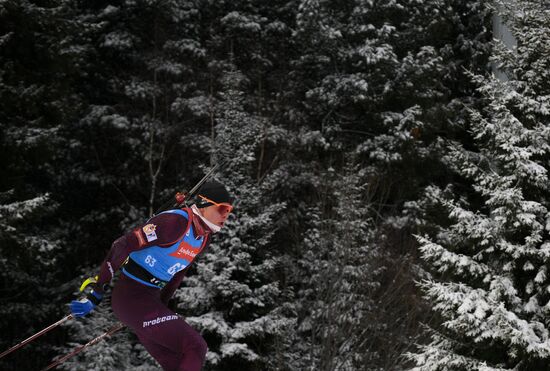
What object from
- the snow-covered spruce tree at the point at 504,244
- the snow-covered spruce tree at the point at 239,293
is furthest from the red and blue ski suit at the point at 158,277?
the snow-covered spruce tree at the point at 239,293

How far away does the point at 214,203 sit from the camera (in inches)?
190

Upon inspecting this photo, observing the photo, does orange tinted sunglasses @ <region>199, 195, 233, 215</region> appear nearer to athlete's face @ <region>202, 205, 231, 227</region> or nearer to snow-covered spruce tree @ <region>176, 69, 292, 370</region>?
athlete's face @ <region>202, 205, 231, 227</region>

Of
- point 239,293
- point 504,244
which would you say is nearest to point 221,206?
point 504,244

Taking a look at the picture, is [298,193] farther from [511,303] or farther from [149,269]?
[149,269]

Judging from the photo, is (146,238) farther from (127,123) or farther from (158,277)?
(127,123)

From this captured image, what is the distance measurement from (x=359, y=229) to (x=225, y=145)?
10.1 ft

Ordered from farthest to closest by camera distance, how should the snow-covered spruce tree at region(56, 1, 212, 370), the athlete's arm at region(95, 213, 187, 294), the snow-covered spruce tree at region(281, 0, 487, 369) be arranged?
the snow-covered spruce tree at region(56, 1, 212, 370), the snow-covered spruce tree at region(281, 0, 487, 369), the athlete's arm at region(95, 213, 187, 294)

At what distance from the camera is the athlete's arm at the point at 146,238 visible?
470cm

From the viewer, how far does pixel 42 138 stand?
12812 mm

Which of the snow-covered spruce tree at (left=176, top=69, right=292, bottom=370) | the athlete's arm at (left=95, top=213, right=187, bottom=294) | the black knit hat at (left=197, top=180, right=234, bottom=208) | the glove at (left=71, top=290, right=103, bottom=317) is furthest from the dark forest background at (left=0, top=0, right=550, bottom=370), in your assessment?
the black knit hat at (left=197, top=180, right=234, bottom=208)

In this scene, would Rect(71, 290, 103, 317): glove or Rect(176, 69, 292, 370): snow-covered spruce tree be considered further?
Rect(176, 69, 292, 370): snow-covered spruce tree

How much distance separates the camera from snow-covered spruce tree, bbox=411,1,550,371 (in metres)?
8.22

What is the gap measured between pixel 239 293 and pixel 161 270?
23.5ft

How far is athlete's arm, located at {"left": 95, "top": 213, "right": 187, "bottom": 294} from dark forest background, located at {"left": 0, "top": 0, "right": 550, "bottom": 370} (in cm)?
633
